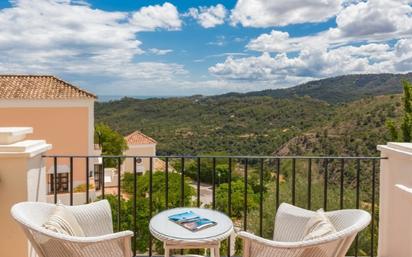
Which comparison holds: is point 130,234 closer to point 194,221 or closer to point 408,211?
point 194,221

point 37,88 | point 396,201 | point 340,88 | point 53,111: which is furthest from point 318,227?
point 340,88

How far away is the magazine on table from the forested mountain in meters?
17.7

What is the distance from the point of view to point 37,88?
17.6m

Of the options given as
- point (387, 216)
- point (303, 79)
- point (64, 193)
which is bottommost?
point (64, 193)

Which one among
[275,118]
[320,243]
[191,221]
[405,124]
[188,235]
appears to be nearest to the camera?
[320,243]

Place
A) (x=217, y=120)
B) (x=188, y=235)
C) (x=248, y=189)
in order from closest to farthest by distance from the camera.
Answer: (x=188, y=235) < (x=248, y=189) < (x=217, y=120)

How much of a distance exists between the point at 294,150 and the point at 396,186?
21611 mm

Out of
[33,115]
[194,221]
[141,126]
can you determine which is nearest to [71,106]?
[33,115]

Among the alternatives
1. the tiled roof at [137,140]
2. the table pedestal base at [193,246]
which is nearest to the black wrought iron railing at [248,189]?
the table pedestal base at [193,246]

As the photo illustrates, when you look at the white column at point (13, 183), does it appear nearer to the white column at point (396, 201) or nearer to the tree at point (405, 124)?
the white column at point (396, 201)

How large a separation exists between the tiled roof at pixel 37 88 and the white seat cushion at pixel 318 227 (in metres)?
17.0

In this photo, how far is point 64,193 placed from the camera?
14.7 metres

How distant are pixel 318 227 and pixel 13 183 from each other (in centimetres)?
213

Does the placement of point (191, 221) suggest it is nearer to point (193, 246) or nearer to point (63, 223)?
point (193, 246)
